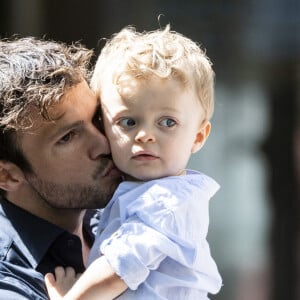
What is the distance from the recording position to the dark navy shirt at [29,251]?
231 cm

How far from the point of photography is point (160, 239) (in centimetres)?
218

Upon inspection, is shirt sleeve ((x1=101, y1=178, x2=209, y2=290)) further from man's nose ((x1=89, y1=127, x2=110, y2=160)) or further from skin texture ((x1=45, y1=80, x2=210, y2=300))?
man's nose ((x1=89, y1=127, x2=110, y2=160))

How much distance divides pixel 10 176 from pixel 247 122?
354 centimetres

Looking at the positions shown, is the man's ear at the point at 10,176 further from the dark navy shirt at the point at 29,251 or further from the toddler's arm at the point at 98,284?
the toddler's arm at the point at 98,284

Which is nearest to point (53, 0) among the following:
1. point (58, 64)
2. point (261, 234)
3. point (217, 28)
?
point (217, 28)

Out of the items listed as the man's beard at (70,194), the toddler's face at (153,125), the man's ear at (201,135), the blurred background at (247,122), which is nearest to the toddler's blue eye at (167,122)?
the toddler's face at (153,125)

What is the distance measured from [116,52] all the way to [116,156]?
0.26 metres

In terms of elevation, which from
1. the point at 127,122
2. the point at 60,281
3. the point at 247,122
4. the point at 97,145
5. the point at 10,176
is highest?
the point at 127,122

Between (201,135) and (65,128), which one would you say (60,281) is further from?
(201,135)

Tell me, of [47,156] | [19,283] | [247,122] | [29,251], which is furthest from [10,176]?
[247,122]

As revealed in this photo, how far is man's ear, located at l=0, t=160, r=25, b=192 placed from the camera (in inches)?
99.7

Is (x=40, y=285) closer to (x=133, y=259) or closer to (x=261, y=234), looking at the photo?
(x=133, y=259)

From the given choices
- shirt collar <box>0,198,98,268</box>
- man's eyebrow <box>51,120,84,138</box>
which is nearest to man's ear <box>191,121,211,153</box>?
man's eyebrow <box>51,120,84,138</box>

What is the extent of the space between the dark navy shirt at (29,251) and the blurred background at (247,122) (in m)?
3.40
